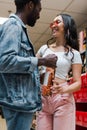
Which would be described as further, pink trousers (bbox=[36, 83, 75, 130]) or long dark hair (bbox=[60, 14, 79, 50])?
long dark hair (bbox=[60, 14, 79, 50])

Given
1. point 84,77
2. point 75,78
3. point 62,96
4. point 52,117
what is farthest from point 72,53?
point 84,77

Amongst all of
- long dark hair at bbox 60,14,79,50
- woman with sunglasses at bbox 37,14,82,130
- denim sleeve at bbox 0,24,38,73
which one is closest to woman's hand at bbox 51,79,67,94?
woman with sunglasses at bbox 37,14,82,130

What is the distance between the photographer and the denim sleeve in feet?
4.17

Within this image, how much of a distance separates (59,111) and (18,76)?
23.1 inches

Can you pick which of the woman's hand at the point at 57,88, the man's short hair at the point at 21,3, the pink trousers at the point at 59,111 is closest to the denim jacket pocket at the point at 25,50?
the man's short hair at the point at 21,3

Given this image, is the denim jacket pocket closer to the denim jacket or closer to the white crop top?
the denim jacket

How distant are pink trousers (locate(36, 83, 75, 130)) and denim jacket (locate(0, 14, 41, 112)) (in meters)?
0.47

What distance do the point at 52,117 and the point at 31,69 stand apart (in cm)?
66

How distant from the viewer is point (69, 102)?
1862 mm

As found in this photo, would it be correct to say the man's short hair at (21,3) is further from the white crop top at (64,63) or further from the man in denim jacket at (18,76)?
the white crop top at (64,63)

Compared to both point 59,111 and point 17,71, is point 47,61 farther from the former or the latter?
point 59,111

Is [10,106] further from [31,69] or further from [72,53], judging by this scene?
[72,53]

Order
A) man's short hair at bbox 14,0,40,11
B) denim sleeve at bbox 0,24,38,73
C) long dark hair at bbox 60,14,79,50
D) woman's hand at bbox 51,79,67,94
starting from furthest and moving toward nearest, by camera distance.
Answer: long dark hair at bbox 60,14,79,50 → woman's hand at bbox 51,79,67,94 → man's short hair at bbox 14,0,40,11 → denim sleeve at bbox 0,24,38,73

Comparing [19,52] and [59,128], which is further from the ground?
[19,52]
